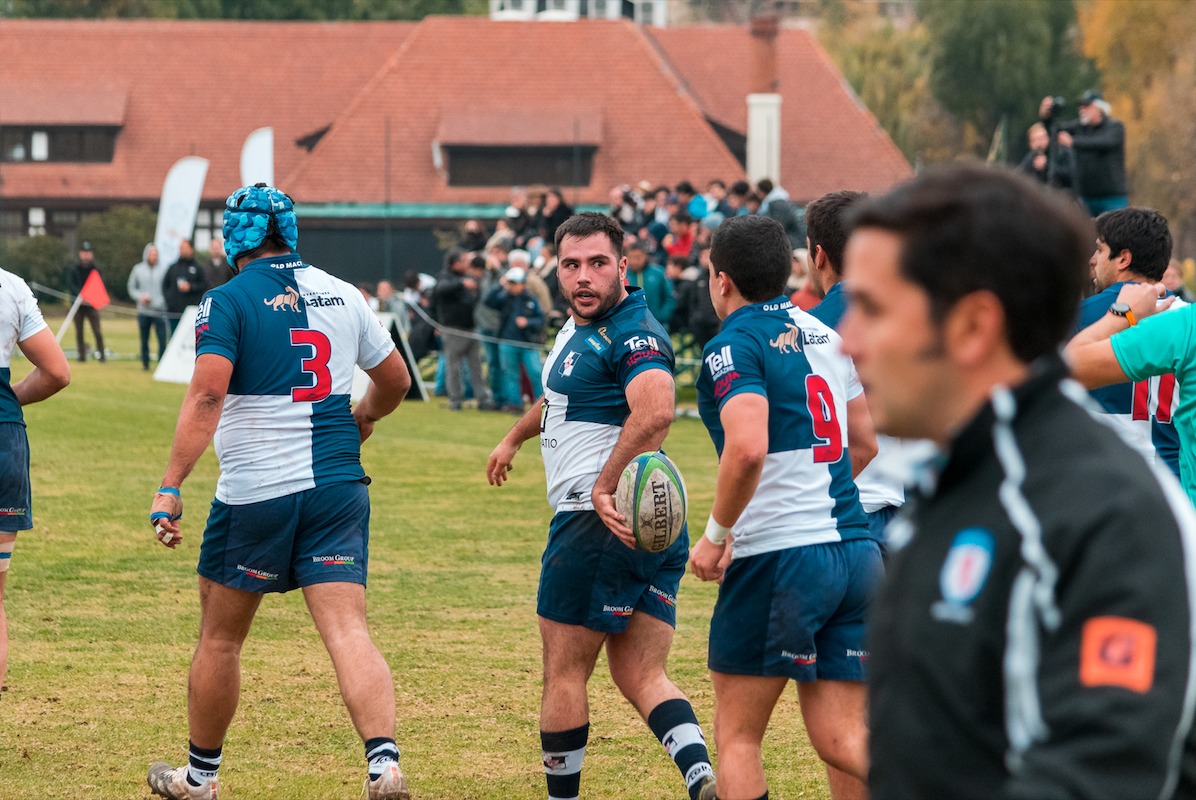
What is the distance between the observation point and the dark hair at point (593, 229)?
551cm

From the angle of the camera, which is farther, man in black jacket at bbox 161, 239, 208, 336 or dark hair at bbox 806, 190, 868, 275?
man in black jacket at bbox 161, 239, 208, 336

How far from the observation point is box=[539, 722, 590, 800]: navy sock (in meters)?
5.41

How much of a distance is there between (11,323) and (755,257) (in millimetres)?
2995

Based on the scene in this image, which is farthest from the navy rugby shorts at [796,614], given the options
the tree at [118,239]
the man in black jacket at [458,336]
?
the tree at [118,239]

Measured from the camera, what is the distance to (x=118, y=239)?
155 feet

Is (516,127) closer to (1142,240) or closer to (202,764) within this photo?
(1142,240)

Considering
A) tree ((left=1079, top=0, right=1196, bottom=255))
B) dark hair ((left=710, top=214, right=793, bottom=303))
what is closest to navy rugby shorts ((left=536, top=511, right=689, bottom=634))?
dark hair ((left=710, top=214, right=793, bottom=303))

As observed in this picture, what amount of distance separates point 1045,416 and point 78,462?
14.6 m

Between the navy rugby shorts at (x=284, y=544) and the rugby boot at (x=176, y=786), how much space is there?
2.66 feet

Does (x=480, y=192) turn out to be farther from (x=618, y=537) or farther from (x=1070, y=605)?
(x=1070, y=605)

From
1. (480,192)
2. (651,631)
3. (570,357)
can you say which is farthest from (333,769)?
(480,192)

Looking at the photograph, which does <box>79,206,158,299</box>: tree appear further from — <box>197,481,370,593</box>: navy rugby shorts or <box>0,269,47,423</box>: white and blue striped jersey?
<box>197,481,370,593</box>: navy rugby shorts

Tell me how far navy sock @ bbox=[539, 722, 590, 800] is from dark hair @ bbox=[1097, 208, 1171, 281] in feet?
8.87

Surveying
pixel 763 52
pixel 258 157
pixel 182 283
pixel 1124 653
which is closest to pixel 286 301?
pixel 1124 653
